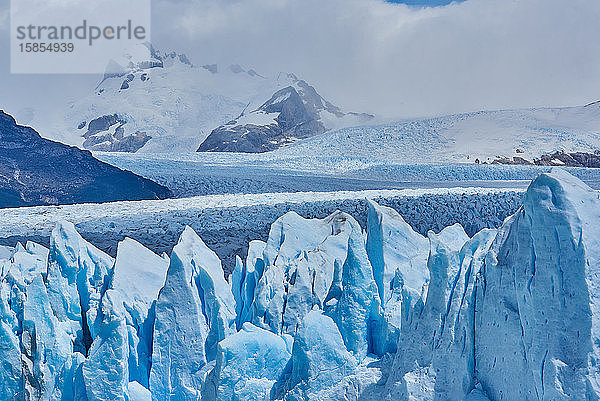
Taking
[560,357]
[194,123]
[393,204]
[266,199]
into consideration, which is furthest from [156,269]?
[194,123]

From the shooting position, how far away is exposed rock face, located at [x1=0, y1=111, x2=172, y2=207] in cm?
859

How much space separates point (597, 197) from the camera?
2068 millimetres

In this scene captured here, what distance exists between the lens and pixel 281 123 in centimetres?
1892

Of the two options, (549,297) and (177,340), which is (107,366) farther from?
(549,297)

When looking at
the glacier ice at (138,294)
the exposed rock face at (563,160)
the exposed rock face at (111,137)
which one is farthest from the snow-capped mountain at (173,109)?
Result: the glacier ice at (138,294)

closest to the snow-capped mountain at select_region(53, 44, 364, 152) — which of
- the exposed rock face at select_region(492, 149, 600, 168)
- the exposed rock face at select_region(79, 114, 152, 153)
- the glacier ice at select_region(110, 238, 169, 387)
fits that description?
the exposed rock face at select_region(79, 114, 152, 153)

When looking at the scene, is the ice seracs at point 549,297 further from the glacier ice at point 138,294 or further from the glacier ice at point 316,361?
the glacier ice at point 138,294

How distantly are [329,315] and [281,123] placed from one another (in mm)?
16155

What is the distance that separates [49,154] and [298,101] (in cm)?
1224

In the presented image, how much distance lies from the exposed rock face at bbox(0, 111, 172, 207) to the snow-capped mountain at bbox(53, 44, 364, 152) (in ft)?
32.0

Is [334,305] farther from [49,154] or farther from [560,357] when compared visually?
[49,154]

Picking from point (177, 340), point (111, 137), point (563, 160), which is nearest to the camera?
point (177, 340)

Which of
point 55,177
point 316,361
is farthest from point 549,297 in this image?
point 55,177

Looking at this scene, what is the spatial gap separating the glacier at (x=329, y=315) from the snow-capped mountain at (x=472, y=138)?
8544 mm
